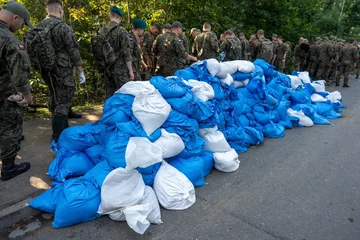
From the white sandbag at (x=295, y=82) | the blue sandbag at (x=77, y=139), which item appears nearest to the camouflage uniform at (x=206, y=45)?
the white sandbag at (x=295, y=82)

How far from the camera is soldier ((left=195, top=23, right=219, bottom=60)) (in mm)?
7223

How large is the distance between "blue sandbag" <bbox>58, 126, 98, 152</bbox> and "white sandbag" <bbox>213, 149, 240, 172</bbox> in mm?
1403

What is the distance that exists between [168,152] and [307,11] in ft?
46.9

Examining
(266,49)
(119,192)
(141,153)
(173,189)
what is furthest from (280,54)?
(119,192)

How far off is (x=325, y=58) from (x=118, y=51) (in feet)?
30.3

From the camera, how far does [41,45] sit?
3227 millimetres

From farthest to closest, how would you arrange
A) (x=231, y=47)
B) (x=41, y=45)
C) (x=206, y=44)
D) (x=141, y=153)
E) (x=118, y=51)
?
(x=231, y=47) → (x=206, y=44) → (x=118, y=51) → (x=41, y=45) → (x=141, y=153)

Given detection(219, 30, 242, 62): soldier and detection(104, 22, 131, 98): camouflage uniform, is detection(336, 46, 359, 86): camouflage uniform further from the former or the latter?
detection(104, 22, 131, 98): camouflage uniform

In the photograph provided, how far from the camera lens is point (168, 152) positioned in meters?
2.73

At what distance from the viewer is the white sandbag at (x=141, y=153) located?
2.31 m

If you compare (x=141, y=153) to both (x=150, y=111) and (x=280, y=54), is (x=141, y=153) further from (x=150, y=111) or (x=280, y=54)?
(x=280, y=54)

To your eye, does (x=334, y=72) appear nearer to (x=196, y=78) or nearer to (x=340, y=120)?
(x=340, y=120)

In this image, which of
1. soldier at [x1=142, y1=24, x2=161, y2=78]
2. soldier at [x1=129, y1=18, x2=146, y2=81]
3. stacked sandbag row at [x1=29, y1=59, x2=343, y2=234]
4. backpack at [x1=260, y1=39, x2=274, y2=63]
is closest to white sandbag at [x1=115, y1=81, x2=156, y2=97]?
stacked sandbag row at [x1=29, y1=59, x2=343, y2=234]

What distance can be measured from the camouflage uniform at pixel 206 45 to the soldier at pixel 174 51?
1.25m
